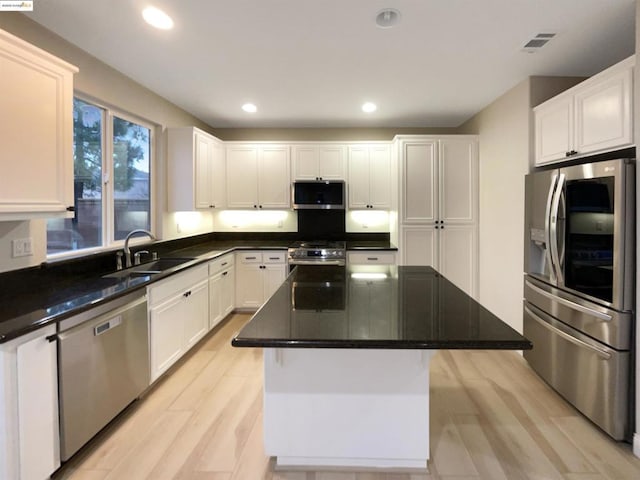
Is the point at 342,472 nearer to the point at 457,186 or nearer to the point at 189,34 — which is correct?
the point at 189,34

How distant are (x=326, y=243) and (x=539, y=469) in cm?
334

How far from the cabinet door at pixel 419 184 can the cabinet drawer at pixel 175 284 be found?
95.8 inches

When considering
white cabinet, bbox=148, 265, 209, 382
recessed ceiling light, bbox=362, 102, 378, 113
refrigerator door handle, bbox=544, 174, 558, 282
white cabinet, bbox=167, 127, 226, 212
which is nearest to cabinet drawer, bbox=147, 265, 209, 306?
white cabinet, bbox=148, 265, 209, 382

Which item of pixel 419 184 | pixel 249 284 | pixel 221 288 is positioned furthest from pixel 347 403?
pixel 419 184

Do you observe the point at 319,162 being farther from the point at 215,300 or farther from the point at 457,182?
the point at 215,300

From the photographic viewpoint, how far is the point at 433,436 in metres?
2.16

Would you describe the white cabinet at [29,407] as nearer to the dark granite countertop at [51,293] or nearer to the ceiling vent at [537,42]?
the dark granite countertop at [51,293]

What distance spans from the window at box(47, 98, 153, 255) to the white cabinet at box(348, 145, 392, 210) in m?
2.48

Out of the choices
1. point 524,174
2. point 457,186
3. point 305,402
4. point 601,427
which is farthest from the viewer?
point 457,186

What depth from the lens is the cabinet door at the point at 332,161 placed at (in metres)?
4.75

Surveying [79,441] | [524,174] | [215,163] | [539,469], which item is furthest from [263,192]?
[539,469]

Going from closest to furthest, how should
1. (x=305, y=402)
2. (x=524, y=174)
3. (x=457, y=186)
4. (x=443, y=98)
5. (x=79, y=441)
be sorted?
1. (x=305, y=402)
2. (x=79, y=441)
3. (x=524, y=174)
4. (x=443, y=98)
5. (x=457, y=186)

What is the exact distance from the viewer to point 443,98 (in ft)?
12.3

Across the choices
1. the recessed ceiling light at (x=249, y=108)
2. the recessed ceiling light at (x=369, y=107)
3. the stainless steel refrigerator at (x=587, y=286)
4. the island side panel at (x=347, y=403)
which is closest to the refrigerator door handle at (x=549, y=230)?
the stainless steel refrigerator at (x=587, y=286)
